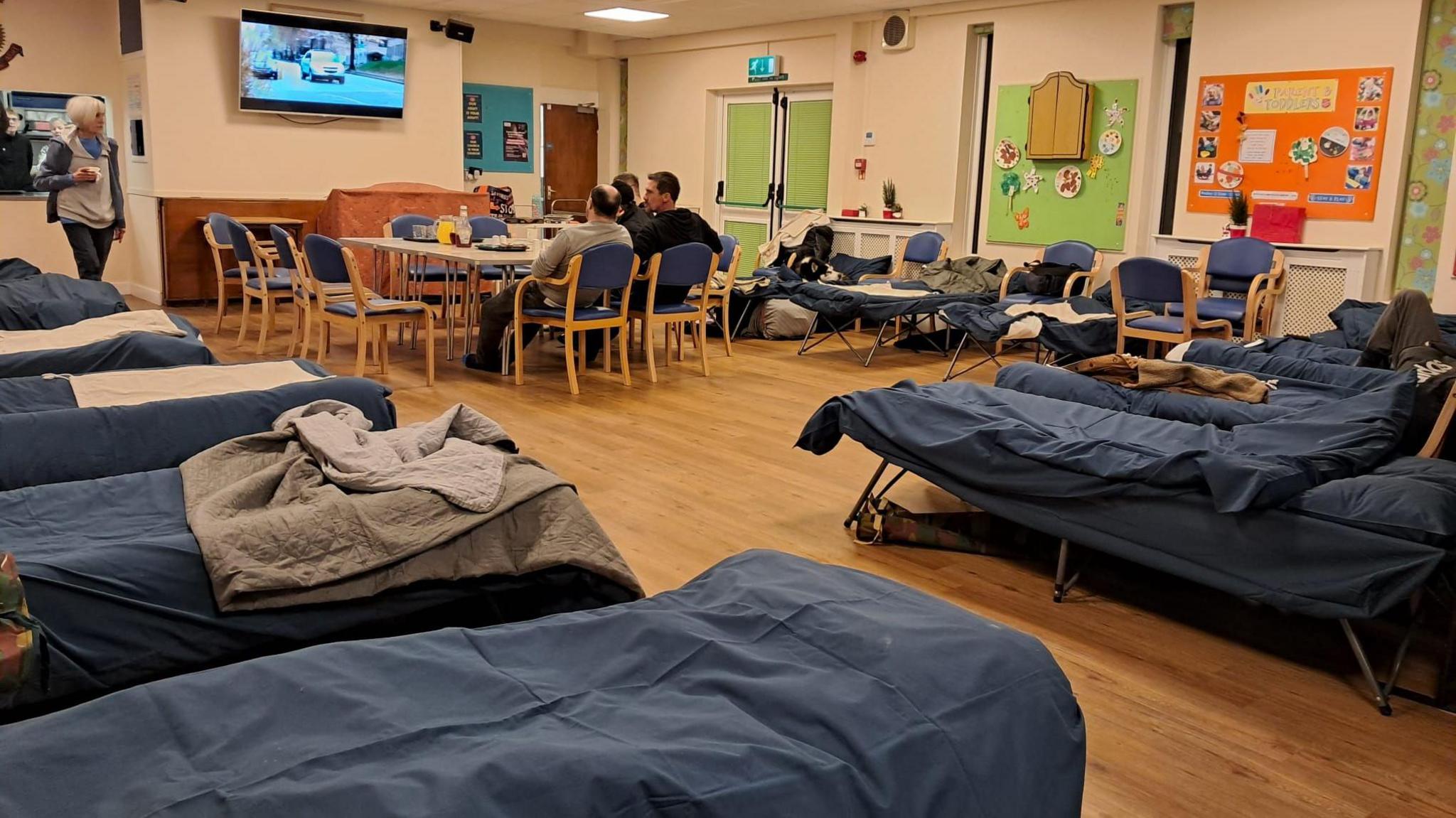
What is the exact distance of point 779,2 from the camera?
382 inches

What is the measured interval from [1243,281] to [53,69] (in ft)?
32.1

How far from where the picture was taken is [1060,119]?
8.78 meters

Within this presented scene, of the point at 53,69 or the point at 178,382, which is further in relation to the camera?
the point at 53,69

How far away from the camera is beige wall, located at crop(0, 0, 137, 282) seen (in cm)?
931

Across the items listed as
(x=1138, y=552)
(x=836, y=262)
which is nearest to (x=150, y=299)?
(x=836, y=262)

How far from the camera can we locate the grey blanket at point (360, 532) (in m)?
2.38

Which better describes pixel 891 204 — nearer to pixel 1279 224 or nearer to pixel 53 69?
pixel 1279 224

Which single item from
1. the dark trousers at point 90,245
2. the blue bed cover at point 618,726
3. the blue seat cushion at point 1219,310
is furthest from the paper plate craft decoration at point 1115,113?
the blue bed cover at point 618,726

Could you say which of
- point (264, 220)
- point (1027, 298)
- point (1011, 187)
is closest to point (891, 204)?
point (1011, 187)

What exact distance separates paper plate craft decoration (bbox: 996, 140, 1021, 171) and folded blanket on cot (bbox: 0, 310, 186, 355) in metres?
6.78

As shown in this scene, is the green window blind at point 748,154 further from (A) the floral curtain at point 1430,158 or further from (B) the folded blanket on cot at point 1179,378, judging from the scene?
(B) the folded blanket on cot at point 1179,378

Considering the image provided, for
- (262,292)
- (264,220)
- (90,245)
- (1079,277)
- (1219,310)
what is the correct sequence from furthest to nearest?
(264,220) < (1079,277) < (262,292) < (1219,310) < (90,245)

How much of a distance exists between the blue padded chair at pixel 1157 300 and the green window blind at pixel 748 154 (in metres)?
5.56

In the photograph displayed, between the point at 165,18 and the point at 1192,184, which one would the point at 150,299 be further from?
the point at 1192,184
